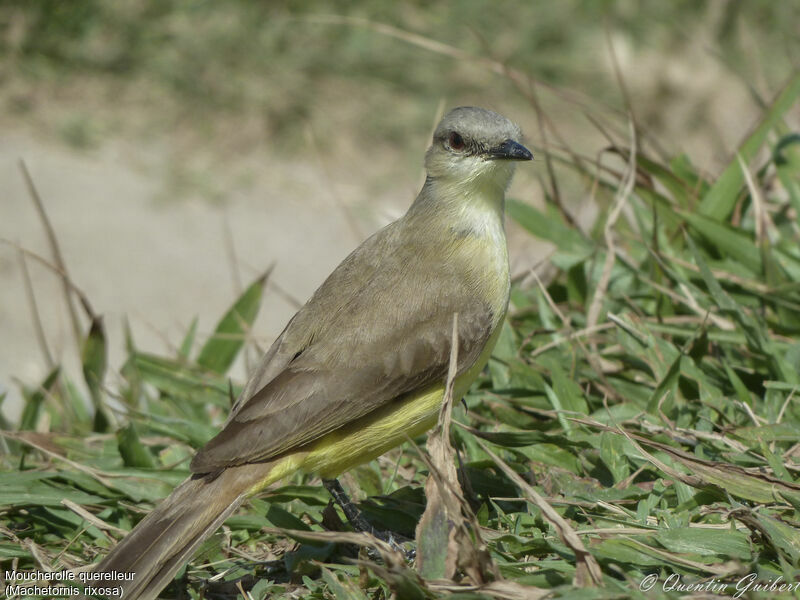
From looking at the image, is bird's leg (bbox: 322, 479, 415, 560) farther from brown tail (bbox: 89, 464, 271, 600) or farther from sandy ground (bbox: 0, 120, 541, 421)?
sandy ground (bbox: 0, 120, 541, 421)

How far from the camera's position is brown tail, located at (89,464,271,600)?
3.23 metres

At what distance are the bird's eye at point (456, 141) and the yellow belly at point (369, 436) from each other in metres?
0.93

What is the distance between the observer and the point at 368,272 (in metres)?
4.07

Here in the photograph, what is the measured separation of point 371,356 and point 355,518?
0.58 m

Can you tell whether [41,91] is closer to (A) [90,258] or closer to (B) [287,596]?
(A) [90,258]

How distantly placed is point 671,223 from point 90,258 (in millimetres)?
4727

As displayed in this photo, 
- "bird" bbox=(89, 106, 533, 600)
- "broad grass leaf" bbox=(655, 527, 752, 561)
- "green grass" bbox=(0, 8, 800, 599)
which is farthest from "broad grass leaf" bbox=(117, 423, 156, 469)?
"broad grass leaf" bbox=(655, 527, 752, 561)

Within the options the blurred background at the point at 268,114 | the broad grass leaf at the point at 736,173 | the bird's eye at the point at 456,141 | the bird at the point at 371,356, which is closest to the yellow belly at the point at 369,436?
the bird at the point at 371,356

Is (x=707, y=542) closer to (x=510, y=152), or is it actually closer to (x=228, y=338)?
(x=510, y=152)

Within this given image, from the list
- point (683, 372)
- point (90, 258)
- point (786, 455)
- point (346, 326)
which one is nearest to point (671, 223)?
point (683, 372)

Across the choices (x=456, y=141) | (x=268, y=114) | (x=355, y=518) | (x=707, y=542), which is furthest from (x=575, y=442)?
(x=268, y=114)

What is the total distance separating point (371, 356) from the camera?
12.2 feet

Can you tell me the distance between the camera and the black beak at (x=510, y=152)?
157 inches

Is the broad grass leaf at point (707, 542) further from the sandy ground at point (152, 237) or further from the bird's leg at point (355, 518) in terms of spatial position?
the sandy ground at point (152, 237)
